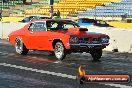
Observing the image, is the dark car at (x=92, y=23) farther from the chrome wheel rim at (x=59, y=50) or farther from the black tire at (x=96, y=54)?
the chrome wheel rim at (x=59, y=50)

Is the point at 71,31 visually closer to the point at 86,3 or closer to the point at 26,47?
the point at 26,47

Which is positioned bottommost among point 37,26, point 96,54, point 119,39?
point 96,54

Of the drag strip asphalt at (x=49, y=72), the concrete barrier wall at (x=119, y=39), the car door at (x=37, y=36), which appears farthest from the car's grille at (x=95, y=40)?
the concrete barrier wall at (x=119, y=39)

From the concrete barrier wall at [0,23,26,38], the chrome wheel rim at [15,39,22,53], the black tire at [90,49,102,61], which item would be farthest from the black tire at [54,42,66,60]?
the concrete barrier wall at [0,23,26,38]

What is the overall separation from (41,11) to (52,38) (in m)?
33.2

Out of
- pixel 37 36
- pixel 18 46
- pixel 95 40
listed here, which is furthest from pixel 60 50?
pixel 18 46

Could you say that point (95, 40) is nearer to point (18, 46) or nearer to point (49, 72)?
point (49, 72)

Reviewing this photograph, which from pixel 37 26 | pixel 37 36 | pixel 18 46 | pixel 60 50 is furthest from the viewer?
pixel 18 46

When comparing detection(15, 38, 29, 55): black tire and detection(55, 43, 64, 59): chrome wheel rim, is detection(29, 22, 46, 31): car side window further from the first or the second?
detection(55, 43, 64, 59): chrome wheel rim

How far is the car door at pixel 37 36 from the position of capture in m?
14.9

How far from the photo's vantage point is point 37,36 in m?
15.2

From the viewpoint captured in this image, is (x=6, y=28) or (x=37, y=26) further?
(x=6, y=28)

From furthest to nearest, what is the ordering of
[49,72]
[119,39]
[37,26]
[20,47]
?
[119,39] → [20,47] → [37,26] → [49,72]

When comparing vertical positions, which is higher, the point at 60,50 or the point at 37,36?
the point at 37,36
